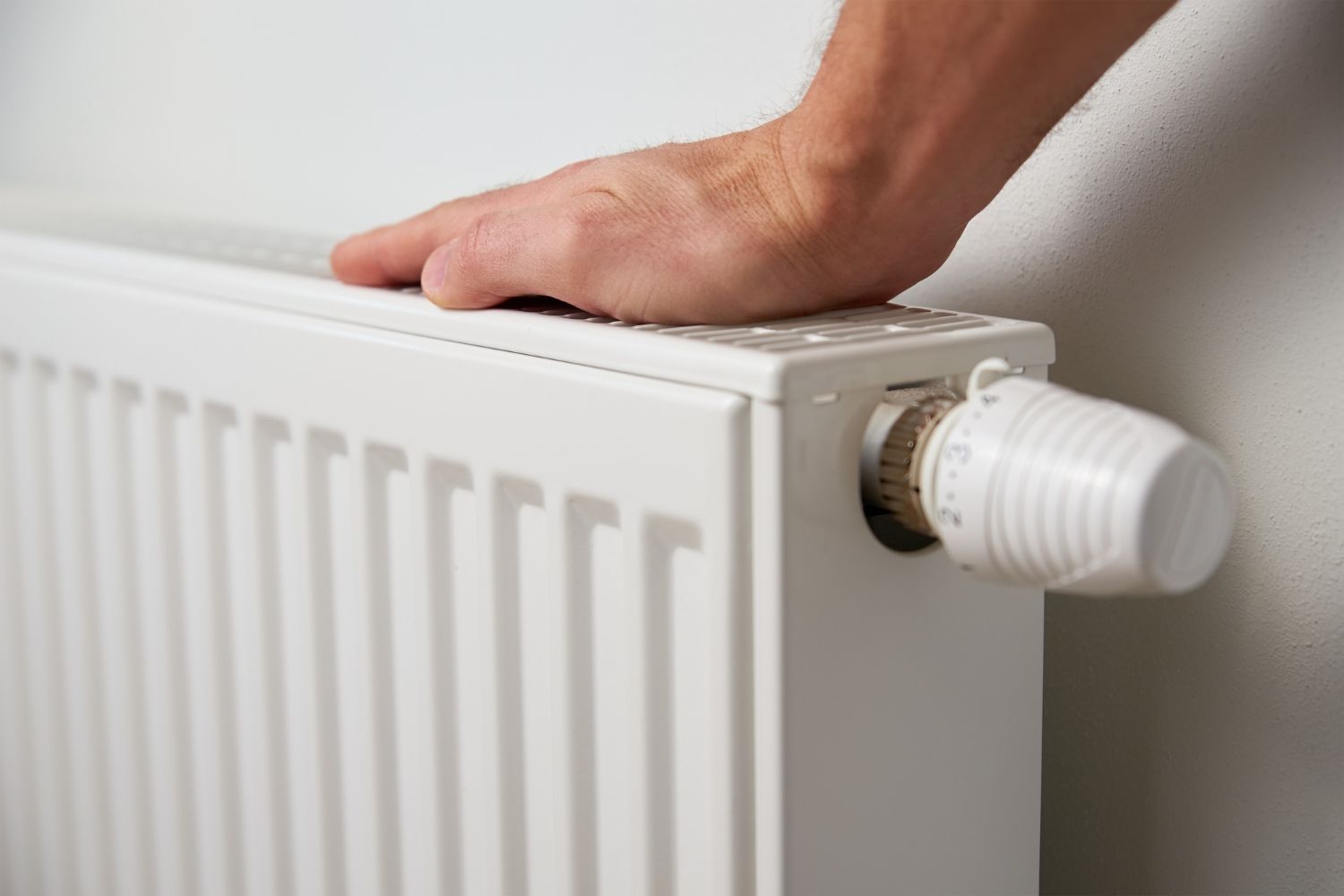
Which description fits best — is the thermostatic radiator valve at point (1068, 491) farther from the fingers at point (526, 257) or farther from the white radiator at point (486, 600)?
the fingers at point (526, 257)

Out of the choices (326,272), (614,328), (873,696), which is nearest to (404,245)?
(326,272)

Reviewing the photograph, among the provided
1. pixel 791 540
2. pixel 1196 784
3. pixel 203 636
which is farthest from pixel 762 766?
pixel 203 636

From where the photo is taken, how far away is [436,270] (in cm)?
51

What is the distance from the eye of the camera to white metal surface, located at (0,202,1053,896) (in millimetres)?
399

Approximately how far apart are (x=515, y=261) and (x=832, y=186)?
0.39 ft

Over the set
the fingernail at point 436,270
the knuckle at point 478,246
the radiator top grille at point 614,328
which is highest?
the knuckle at point 478,246

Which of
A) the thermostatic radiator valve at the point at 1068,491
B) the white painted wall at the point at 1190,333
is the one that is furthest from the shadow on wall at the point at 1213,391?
the thermostatic radiator valve at the point at 1068,491

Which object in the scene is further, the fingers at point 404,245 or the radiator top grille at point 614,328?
the fingers at point 404,245

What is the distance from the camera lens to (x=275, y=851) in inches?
23.5

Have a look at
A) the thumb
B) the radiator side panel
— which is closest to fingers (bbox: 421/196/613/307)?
the thumb

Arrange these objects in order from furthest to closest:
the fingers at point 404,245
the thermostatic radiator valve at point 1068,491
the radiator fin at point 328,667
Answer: the fingers at point 404,245, the radiator fin at point 328,667, the thermostatic radiator valve at point 1068,491

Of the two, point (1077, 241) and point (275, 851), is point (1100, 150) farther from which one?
point (275, 851)

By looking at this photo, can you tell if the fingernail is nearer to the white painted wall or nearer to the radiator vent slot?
the radiator vent slot

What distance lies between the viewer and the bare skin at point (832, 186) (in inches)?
15.8
